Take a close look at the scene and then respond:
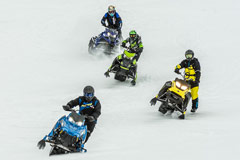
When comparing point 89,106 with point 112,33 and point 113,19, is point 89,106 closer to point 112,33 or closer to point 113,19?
point 112,33

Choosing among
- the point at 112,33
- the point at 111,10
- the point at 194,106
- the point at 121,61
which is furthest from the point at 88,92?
the point at 111,10

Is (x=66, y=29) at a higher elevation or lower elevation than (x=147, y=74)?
higher

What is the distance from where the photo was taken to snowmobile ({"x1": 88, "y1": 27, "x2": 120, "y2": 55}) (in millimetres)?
16658

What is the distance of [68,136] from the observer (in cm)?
794

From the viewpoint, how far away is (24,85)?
14.3 meters

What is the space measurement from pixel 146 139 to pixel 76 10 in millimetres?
18143

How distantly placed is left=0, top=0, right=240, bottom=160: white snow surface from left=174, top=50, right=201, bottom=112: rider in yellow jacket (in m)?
0.57

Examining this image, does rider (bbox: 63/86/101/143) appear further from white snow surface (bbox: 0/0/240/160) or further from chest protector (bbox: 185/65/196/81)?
chest protector (bbox: 185/65/196/81)

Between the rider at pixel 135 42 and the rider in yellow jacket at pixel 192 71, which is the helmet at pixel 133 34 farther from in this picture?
the rider in yellow jacket at pixel 192 71

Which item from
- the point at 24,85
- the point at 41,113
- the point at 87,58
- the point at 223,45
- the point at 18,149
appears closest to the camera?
the point at 18,149

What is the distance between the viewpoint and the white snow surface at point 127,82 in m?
8.27

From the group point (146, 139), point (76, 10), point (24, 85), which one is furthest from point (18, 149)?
point (76, 10)

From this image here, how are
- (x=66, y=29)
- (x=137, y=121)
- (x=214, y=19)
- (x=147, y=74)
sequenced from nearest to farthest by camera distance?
1. (x=137, y=121)
2. (x=147, y=74)
3. (x=66, y=29)
4. (x=214, y=19)

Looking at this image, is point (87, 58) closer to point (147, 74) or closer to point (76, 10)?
point (147, 74)
